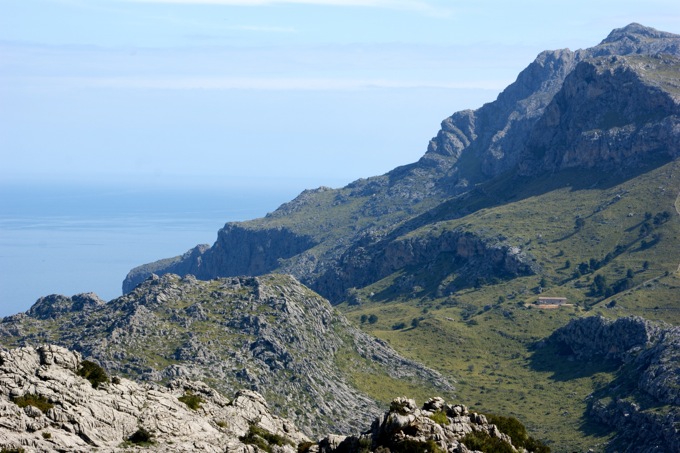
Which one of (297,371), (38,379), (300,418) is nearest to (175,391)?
(38,379)

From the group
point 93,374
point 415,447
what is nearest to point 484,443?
point 415,447

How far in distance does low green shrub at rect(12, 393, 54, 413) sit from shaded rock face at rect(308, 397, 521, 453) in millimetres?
18370

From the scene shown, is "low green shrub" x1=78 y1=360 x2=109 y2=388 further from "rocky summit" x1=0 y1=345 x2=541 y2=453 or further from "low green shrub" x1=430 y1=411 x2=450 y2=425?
"low green shrub" x1=430 y1=411 x2=450 y2=425

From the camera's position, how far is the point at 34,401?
221 feet

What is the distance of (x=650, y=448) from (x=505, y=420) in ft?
277

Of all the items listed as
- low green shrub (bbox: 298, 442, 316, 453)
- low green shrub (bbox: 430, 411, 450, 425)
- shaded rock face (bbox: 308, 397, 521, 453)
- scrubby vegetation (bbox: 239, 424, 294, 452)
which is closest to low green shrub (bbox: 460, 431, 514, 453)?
shaded rock face (bbox: 308, 397, 521, 453)

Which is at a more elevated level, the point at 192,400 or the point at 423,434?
the point at 192,400

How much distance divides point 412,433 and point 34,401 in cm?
2327

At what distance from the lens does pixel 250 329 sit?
646ft

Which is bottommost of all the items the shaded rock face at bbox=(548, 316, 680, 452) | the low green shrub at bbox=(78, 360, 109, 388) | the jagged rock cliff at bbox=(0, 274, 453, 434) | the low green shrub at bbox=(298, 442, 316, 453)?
the shaded rock face at bbox=(548, 316, 680, 452)

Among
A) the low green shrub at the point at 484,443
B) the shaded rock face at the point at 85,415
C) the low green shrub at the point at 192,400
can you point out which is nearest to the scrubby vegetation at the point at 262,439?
the shaded rock face at the point at 85,415

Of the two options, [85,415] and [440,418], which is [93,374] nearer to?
Result: [85,415]

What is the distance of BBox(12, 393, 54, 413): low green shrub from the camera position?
6694cm

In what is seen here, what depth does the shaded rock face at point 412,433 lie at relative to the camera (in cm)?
6775
